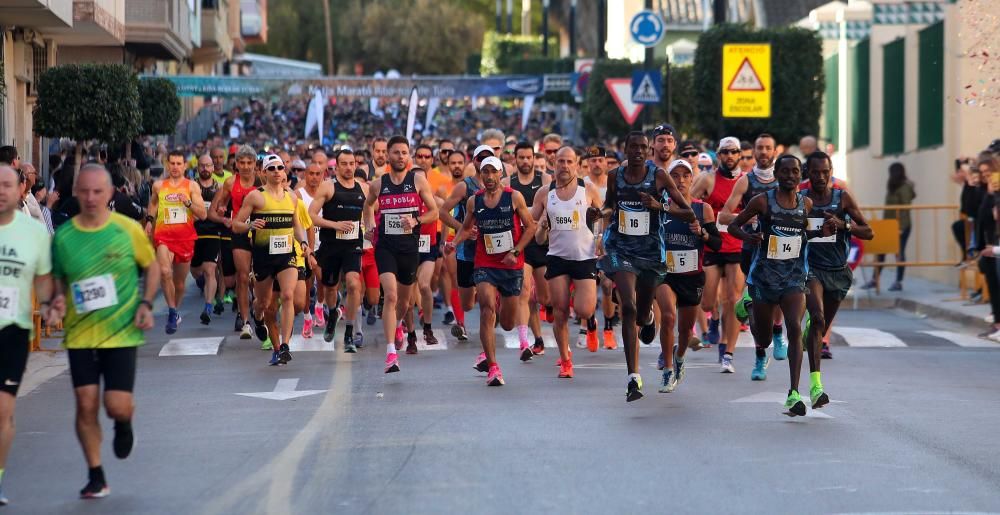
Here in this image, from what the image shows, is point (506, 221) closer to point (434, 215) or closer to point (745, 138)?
point (434, 215)

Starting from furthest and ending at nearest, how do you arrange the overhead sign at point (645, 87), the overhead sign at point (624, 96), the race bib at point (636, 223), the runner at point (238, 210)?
the overhead sign at point (624, 96) → the overhead sign at point (645, 87) → the runner at point (238, 210) → the race bib at point (636, 223)

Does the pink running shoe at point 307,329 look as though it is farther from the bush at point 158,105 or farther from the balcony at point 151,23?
the balcony at point 151,23

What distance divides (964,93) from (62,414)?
16.4 meters

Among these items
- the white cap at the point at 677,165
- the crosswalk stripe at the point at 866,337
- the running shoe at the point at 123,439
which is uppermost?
the white cap at the point at 677,165

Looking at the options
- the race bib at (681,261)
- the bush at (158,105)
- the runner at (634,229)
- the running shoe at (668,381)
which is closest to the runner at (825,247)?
the runner at (634,229)

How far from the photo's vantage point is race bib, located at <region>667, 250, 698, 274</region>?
13969 millimetres

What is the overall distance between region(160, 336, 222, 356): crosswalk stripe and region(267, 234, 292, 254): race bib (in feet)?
6.06

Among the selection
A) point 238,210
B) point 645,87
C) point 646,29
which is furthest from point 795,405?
point 646,29

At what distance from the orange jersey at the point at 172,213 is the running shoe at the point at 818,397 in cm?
962

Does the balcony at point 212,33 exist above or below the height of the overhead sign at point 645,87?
above

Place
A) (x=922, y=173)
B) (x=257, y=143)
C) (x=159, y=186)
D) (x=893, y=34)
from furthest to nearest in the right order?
1. (x=257, y=143)
2. (x=893, y=34)
3. (x=922, y=173)
4. (x=159, y=186)

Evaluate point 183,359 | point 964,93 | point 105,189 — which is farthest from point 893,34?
point 105,189

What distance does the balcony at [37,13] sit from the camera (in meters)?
24.7

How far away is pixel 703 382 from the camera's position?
14.2 m
